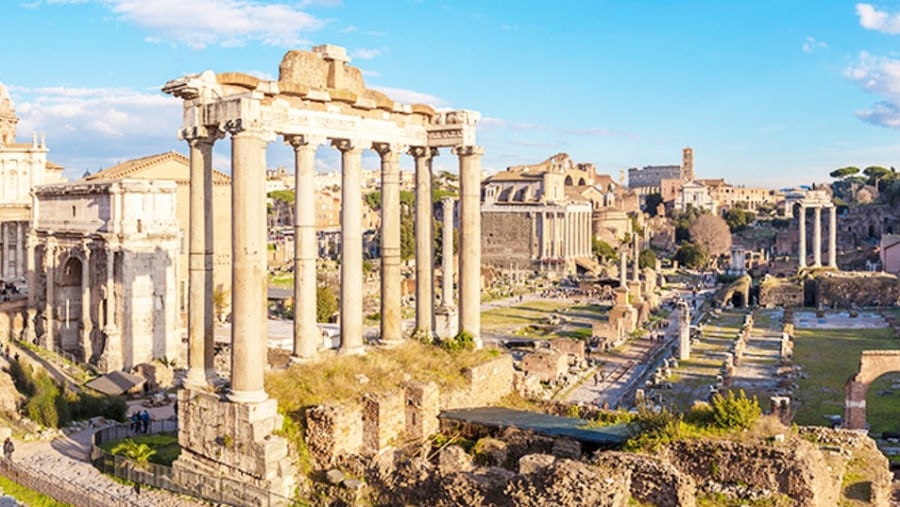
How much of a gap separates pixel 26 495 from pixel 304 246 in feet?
20.9

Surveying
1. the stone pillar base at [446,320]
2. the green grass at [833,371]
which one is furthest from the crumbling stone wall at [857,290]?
the stone pillar base at [446,320]

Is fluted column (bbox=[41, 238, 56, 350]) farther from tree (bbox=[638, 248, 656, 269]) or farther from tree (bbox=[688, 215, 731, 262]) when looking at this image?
tree (bbox=[688, 215, 731, 262])

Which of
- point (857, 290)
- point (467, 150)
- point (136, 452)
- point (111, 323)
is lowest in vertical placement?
point (857, 290)

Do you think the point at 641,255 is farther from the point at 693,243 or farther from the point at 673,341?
the point at 673,341

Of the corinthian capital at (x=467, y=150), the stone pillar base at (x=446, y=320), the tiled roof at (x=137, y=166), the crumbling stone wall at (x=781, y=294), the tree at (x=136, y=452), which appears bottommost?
the crumbling stone wall at (x=781, y=294)

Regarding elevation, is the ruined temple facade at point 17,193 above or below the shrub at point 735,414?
above

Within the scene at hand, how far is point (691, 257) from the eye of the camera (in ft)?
296

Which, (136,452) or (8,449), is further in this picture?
(8,449)

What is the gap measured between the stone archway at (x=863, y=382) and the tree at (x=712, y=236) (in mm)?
77071

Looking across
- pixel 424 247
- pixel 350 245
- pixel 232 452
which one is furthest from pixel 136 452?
pixel 424 247

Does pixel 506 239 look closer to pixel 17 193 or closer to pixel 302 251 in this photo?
pixel 17 193

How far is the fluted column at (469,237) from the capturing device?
16.2 m

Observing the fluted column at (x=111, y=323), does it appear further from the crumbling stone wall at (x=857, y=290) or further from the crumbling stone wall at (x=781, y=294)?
the crumbling stone wall at (x=857, y=290)

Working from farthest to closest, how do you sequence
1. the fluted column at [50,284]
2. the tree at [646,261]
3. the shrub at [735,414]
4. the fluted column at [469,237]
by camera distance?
the tree at [646,261] < the fluted column at [50,284] < the fluted column at [469,237] < the shrub at [735,414]
